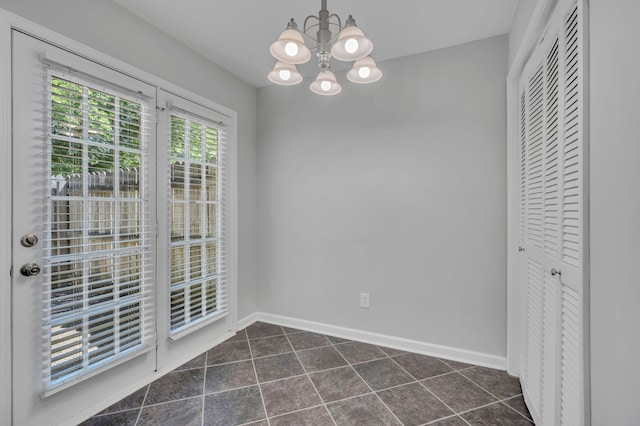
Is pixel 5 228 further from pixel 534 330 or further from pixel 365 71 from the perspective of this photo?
pixel 534 330

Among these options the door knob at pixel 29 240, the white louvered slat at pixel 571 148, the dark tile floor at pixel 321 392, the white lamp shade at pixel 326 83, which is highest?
the white lamp shade at pixel 326 83

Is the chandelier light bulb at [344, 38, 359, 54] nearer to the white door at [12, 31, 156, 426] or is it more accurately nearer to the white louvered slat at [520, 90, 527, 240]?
the white louvered slat at [520, 90, 527, 240]

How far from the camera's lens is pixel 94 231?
1787mm

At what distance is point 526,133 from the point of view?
182 cm

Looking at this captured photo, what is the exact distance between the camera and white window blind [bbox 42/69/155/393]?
5.28 ft

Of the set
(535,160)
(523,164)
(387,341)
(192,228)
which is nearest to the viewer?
(535,160)

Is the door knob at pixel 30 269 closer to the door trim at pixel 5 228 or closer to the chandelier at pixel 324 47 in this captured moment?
the door trim at pixel 5 228

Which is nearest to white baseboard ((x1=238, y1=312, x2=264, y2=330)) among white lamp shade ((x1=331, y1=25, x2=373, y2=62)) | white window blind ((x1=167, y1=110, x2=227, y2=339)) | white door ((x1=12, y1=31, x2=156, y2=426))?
white window blind ((x1=167, y1=110, x2=227, y2=339))

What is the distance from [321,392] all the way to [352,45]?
2.06 meters

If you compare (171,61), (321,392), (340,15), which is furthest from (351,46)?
(321,392)

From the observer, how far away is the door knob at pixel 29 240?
4.90 ft

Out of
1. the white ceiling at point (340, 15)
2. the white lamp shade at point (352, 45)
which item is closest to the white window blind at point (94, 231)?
the white ceiling at point (340, 15)

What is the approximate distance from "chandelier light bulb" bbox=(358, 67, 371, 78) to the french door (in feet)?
4.81

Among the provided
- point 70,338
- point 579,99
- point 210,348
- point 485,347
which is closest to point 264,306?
point 210,348
